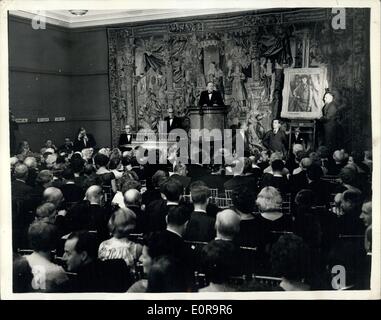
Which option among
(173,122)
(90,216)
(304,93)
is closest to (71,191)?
(90,216)

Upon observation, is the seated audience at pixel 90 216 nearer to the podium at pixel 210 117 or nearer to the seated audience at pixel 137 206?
the seated audience at pixel 137 206

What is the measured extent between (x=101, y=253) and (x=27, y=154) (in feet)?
3.69

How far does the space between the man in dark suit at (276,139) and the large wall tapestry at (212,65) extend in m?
0.11

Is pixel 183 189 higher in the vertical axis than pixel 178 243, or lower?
higher

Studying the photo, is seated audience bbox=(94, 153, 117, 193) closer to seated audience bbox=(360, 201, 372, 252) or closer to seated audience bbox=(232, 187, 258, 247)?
seated audience bbox=(232, 187, 258, 247)

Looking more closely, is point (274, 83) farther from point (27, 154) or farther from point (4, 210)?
point (4, 210)

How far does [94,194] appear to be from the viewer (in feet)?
12.5

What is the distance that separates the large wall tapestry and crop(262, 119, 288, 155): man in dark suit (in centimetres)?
11

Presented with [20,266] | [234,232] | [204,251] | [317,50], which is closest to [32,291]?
[20,266]

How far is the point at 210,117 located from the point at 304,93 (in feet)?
3.90

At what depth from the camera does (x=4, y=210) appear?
3.53 meters

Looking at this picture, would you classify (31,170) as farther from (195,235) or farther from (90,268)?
(195,235)

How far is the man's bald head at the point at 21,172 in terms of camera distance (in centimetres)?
358

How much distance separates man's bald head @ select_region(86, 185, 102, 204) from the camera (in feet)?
12.4
